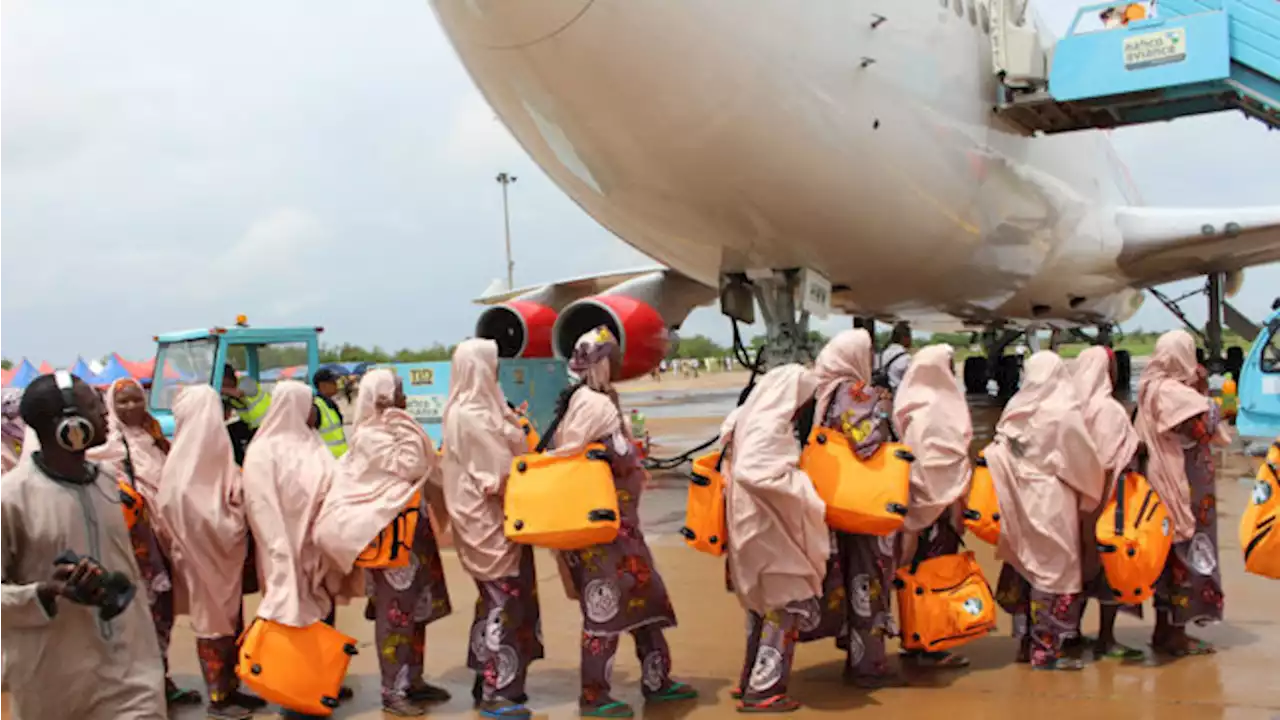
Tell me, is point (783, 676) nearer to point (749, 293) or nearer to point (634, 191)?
point (634, 191)

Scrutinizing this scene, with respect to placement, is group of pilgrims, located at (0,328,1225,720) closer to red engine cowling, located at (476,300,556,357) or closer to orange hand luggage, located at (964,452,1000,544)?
orange hand luggage, located at (964,452,1000,544)

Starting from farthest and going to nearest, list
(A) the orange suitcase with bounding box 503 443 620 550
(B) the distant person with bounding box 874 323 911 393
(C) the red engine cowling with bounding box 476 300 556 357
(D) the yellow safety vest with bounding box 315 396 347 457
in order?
1. (C) the red engine cowling with bounding box 476 300 556 357
2. (D) the yellow safety vest with bounding box 315 396 347 457
3. (B) the distant person with bounding box 874 323 911 393
4. (A) the orange suitcase with bounding box 503 443 620 550

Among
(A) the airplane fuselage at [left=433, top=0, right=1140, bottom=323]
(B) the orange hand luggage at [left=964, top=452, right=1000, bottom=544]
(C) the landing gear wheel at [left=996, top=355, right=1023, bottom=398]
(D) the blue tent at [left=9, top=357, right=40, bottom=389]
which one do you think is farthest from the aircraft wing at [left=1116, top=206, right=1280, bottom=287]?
(D) the blue tent at [left=9, top=357, right=40, bottom=389]

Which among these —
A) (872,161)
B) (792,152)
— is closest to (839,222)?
(872,161)

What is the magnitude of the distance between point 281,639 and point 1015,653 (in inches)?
118

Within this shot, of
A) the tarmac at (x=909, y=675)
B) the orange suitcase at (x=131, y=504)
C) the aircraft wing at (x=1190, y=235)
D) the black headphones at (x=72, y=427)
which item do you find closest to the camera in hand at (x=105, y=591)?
the black headphones at (x=72, y=427)

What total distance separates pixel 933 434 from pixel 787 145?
2.50 metres

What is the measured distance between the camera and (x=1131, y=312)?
15.5 metres

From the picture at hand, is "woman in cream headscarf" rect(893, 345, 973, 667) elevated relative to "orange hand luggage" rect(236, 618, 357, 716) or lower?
elevated

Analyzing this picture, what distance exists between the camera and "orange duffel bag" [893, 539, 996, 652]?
4211 mm

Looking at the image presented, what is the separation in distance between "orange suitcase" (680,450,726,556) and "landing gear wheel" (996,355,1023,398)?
53.5 feet

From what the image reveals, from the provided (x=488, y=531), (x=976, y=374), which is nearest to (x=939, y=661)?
(x=488, y=531)

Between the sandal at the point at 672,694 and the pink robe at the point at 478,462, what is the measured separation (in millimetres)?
715

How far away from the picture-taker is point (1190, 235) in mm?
11875
